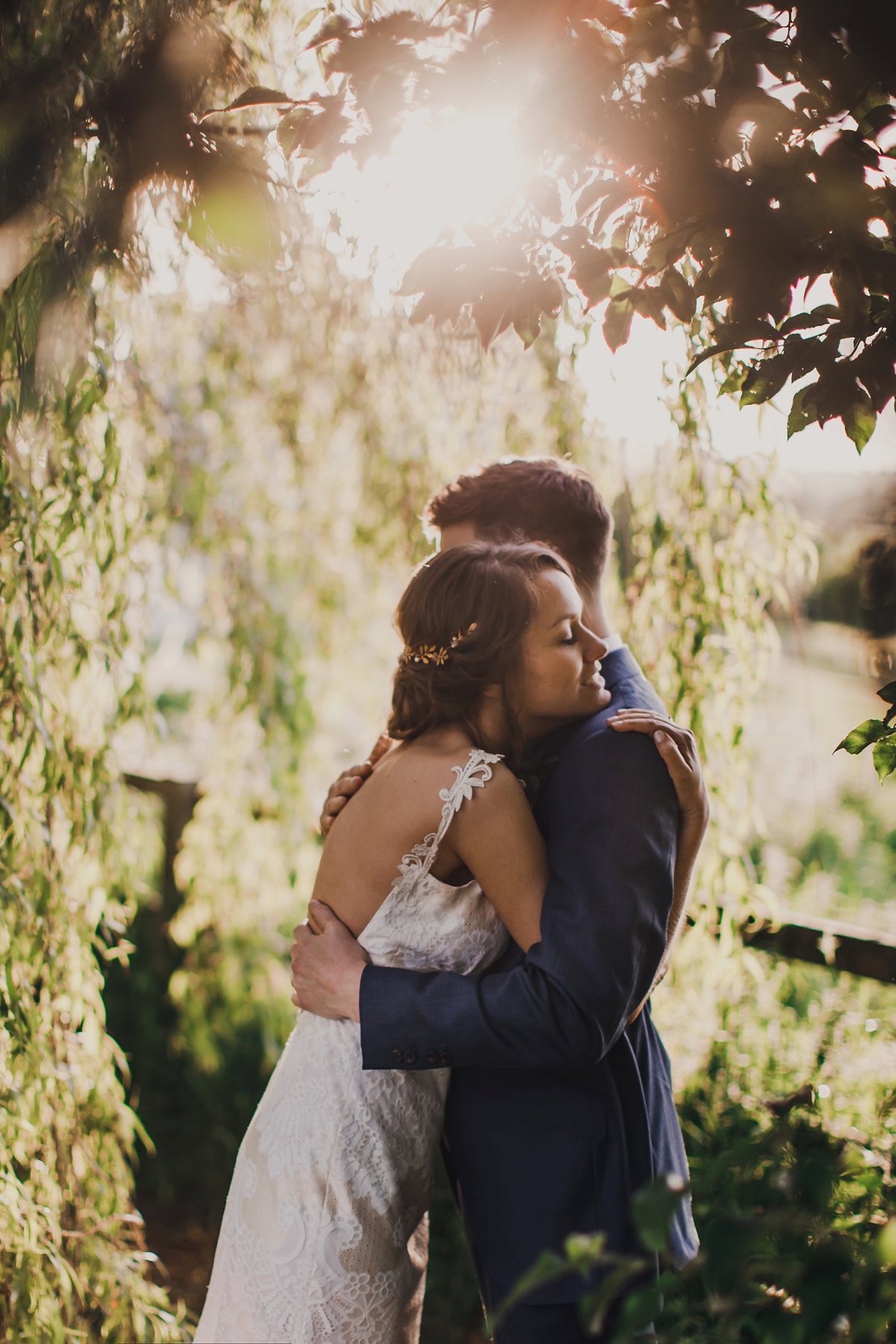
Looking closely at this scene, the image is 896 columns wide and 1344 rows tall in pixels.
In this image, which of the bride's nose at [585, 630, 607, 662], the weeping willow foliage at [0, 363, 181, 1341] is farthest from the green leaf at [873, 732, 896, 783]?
the weeping willow foliage at [0, 363, 181, 1341]

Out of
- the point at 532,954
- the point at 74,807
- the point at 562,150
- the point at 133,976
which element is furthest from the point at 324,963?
the point at 133,976

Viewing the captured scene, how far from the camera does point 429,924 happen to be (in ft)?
4.76

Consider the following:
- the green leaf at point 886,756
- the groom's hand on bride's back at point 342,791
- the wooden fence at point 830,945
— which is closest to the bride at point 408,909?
the groom's hand on bride's back at point 342,791

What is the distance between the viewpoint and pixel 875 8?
3.05ft

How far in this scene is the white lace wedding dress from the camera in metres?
1.42

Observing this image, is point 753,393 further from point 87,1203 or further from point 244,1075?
point 244,1075

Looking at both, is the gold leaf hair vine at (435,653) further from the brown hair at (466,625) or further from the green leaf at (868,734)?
the green leaf at (868,734)

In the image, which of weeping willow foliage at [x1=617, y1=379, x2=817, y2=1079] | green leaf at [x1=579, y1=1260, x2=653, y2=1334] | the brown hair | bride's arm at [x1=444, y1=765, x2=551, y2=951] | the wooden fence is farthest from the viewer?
weeping willow foliage at [x1=617, y1=379, x2=817, y2=1079]

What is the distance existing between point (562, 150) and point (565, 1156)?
1.38 meters

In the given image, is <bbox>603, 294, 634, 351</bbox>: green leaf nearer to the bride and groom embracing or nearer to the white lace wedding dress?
the bride and groom embracing

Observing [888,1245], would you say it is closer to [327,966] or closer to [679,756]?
[679,756]

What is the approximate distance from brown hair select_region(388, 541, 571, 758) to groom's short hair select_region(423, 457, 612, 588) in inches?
10.9

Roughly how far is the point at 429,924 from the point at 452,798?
8.8 inches

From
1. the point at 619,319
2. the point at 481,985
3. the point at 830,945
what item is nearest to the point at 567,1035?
the point at 481,985
